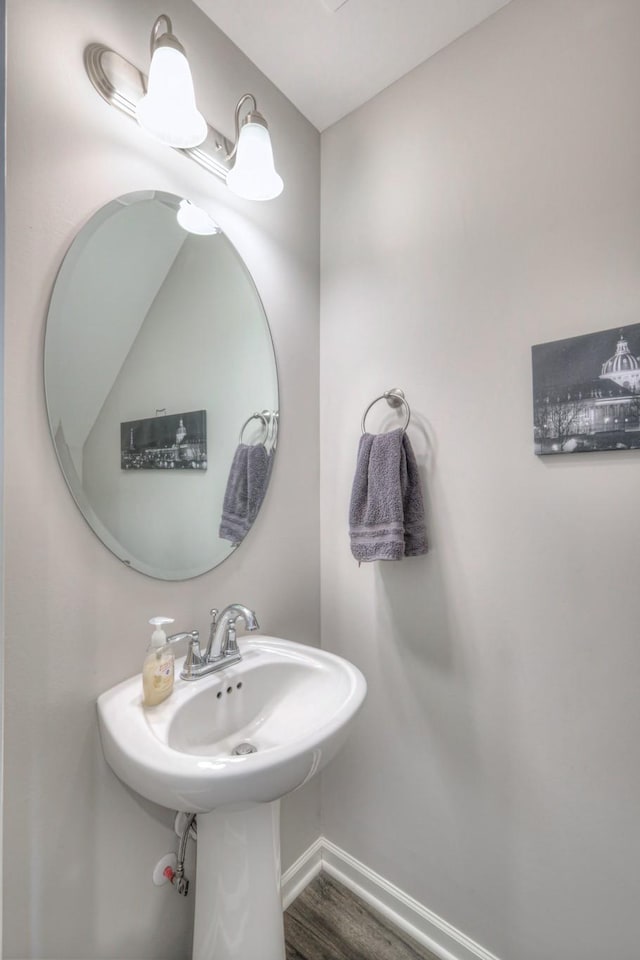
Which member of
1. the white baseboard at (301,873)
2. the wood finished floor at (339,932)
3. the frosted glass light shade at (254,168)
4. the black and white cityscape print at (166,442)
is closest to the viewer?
the black and white cityscape print at (166,442)

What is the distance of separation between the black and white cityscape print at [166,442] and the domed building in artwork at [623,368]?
978mm

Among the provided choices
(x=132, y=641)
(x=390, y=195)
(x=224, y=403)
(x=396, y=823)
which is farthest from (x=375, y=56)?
(x=396, y=823)

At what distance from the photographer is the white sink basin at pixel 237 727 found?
27.4 inches

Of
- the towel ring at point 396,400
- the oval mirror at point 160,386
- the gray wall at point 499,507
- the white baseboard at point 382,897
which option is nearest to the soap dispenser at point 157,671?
the oval mirror at point 160,386

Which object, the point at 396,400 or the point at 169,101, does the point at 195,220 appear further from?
the point at 396,400

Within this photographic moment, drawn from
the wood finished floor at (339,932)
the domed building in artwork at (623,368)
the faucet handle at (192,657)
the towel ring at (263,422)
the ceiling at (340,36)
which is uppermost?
the ceiling at (340,36)

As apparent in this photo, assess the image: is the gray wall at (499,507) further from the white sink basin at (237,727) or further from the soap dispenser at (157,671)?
the soap dispenser at (157,671)

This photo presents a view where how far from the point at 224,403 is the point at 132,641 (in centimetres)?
64

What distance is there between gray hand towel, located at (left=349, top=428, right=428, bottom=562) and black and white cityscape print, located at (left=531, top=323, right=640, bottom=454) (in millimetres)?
338

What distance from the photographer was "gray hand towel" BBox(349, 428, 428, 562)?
1160 mm

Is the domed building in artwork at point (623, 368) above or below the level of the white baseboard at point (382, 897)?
above

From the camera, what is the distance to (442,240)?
1.22m

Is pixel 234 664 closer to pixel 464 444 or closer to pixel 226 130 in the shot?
pixel 464 444

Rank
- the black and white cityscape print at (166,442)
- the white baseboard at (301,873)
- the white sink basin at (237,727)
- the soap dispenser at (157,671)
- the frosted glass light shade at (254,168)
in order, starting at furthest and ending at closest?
the white baseboard at (301,873) → the frosted glass light shade at (254,168) → the black and white cityscape print at (166,442) → the soap dispenser at (157,671) → the white sink basin at (237,727)
